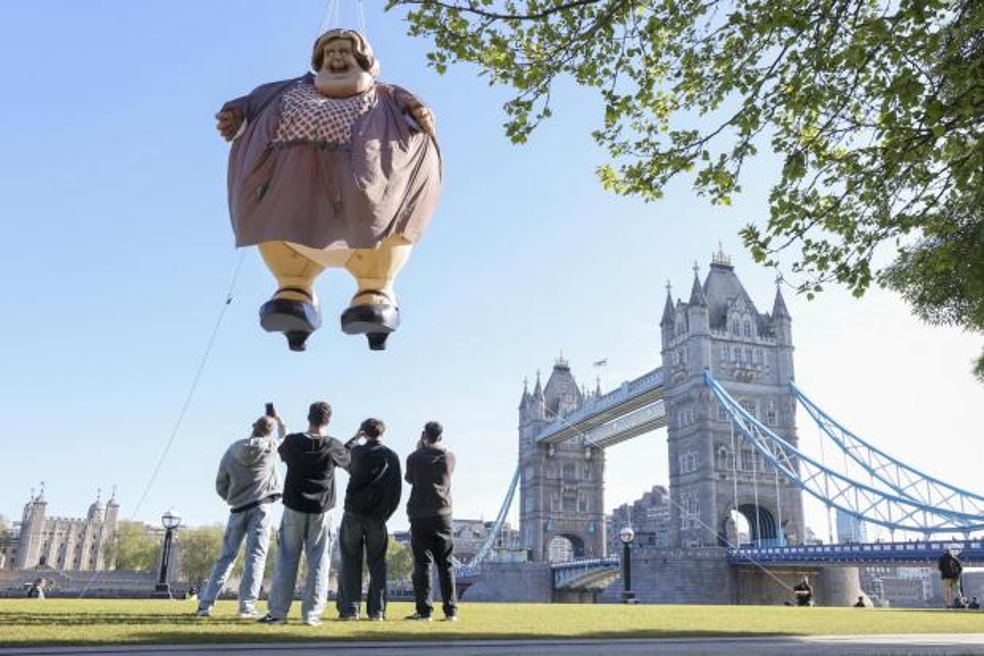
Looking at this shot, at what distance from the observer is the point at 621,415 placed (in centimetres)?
5862

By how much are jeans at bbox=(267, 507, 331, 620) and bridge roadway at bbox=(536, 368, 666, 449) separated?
47.5 metres

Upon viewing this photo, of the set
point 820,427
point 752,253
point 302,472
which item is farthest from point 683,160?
point 820,427

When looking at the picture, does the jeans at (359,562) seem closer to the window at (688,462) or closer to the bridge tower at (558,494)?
the window at (688,462)

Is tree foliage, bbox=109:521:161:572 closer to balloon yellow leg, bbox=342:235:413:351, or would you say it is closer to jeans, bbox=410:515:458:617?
jeans, bbox=410:515:458:617

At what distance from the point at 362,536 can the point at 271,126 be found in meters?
3.01

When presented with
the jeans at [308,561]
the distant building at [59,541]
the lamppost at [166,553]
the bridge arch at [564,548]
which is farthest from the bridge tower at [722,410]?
the distant building at [59,541]

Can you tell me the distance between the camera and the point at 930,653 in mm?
3713

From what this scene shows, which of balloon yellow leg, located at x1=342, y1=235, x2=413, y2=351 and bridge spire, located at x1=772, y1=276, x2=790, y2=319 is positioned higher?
bridge spire, located at x1=772, y1=276, x2=790, y2=319

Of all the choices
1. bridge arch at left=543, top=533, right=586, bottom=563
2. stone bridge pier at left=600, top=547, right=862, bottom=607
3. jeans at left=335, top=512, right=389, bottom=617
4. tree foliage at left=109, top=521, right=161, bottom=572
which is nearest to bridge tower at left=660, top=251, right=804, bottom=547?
stone bridge pier at left=600, top=547, right=862, bottom=607

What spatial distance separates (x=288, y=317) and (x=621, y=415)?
56.0 m

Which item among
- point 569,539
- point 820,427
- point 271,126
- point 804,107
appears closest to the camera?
point 271,126

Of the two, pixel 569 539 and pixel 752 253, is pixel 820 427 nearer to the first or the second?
pixel 569 539

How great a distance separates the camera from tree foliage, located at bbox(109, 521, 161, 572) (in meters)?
80.3

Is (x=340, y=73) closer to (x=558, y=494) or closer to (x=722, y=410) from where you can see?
(x=722, y=410)
